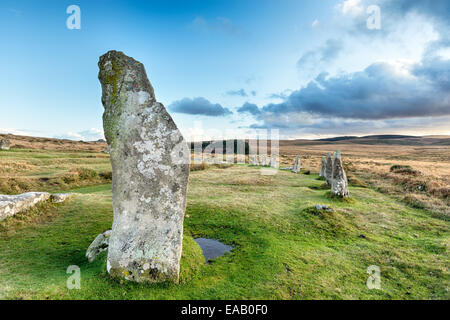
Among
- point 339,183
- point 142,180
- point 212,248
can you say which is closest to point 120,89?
point 142,180

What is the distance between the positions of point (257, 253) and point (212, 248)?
182 cm

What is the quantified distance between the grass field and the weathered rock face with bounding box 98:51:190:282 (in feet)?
2.10

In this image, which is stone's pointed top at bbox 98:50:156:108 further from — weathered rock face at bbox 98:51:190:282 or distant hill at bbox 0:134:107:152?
distant hill at bbox 0:134:107:152

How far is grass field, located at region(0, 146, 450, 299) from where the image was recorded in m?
6.46

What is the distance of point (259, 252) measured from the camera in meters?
9.08

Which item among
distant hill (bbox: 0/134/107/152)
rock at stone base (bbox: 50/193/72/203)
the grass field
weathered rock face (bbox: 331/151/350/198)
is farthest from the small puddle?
distant hill (bbox: 0/134/107/152)

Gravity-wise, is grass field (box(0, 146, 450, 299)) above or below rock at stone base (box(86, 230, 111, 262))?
below

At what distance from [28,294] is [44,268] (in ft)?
6.23

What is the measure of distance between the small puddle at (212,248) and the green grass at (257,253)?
37 cm

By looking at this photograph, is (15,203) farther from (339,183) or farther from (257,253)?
(339,183)

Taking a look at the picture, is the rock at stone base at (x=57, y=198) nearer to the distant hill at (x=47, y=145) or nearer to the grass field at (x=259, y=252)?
the grass field at (x=259, y=252)

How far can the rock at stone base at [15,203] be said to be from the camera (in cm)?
1032

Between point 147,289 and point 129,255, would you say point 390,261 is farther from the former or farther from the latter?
point 129,255

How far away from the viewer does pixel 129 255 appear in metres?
6.57
